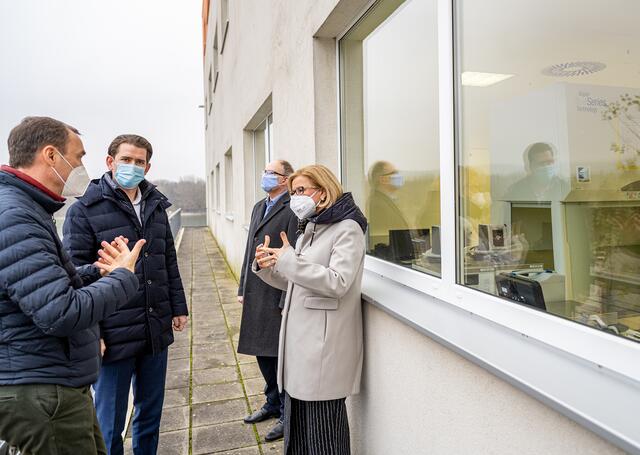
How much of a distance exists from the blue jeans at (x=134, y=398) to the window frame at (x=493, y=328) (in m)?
1.40

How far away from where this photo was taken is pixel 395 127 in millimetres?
3061

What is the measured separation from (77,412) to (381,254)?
1.90 metres

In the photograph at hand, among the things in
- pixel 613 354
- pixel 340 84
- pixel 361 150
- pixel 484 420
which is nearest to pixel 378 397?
pixel 484 420

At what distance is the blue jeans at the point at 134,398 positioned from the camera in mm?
2400

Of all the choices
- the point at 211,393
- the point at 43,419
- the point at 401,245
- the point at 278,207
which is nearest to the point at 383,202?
the point at 401,245

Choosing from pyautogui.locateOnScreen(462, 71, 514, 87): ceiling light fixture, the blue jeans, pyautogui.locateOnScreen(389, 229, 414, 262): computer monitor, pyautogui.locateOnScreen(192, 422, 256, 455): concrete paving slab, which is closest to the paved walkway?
pyautogui.locateOnScreen(192, 422, 256, 455): concrete paving slab

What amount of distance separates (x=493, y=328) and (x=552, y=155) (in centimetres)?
181

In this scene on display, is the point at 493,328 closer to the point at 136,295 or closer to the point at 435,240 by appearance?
the point at 435,240

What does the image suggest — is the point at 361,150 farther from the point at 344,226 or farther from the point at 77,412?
the point at 77,412

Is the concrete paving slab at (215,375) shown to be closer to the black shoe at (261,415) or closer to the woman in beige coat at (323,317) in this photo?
the black shoe at (261,415)


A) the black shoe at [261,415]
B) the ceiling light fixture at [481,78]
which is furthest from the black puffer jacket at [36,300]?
the black shoe at [261,415]

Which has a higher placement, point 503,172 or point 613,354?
→ point 503,172

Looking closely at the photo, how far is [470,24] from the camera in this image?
216cm

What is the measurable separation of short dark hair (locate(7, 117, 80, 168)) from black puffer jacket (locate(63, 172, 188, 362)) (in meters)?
0.71
